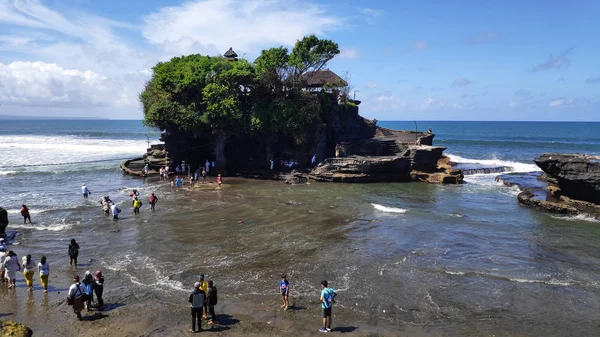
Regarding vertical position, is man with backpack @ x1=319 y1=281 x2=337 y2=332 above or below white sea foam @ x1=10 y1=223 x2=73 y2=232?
above

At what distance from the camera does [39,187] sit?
30.7 m

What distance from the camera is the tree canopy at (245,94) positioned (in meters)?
32.9

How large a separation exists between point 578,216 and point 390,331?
1796cm

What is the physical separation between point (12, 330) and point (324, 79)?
114 feet

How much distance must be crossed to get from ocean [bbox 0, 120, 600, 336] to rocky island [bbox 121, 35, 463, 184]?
12.2 feet

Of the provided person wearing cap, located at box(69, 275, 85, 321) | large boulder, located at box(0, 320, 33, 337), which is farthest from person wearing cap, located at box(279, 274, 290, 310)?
large boulder, located at box(0, 320, 33, 337)

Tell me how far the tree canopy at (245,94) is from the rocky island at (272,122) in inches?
3.2

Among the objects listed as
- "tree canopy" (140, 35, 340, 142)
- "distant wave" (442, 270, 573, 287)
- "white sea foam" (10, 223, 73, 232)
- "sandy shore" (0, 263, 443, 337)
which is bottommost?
"sandy shore" (0, 263, 443, 337)

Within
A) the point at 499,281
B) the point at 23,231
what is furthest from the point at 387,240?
the point at 23,231

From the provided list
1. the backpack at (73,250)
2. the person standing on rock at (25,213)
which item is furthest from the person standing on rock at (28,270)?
the person standing on rock at (25,213)

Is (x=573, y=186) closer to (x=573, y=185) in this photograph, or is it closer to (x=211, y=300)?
(x=573, y=185)

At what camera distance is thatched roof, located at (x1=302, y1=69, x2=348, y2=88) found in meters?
36.0

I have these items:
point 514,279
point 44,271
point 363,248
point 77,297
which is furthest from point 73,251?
point 514,279

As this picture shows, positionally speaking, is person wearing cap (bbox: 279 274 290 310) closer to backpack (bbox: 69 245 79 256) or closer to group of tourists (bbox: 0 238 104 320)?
group of tourists (bbox: 0 238 104 320)
